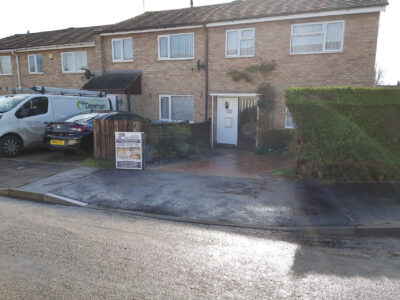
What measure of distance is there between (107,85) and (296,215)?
39.1 feet

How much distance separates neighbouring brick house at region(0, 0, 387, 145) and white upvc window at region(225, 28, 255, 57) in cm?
4

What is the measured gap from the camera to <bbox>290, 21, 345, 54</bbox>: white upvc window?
36.6 feet

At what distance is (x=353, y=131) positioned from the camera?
7.42m

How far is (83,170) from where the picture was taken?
28.4 ft

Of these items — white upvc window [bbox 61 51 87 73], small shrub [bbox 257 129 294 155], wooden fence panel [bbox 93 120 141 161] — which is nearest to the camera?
wooden fence panel [bbox 93 120 141 161]

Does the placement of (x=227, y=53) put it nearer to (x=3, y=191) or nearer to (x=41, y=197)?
(x=41, y=197)

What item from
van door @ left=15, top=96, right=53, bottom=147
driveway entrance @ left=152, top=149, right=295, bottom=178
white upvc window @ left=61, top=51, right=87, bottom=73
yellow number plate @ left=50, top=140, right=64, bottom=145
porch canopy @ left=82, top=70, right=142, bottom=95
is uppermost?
white upvc window @ left=61, top=51, right=87, bottom=73

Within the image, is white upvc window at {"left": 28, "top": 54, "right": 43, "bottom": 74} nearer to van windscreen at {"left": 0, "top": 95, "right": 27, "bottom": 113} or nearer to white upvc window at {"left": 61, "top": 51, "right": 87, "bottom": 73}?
white upvc window at {"left": 61, "top": 51, "right": 87, "bottom": 73}

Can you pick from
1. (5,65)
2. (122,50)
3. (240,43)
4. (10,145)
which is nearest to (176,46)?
(240,43)

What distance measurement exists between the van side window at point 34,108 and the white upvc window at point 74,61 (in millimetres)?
6941

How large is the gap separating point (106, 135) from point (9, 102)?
394 cm

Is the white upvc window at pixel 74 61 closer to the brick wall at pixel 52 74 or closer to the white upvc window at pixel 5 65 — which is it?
the brick wall at pixel 52 74

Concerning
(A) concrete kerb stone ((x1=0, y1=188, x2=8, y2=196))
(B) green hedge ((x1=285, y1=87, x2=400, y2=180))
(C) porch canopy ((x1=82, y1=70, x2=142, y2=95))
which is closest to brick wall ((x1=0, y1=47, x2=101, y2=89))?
(C) porch canopy ((x1=82, y1=70, x2=142, y2=95))

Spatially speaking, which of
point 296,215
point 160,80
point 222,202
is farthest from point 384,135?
point 160,80
